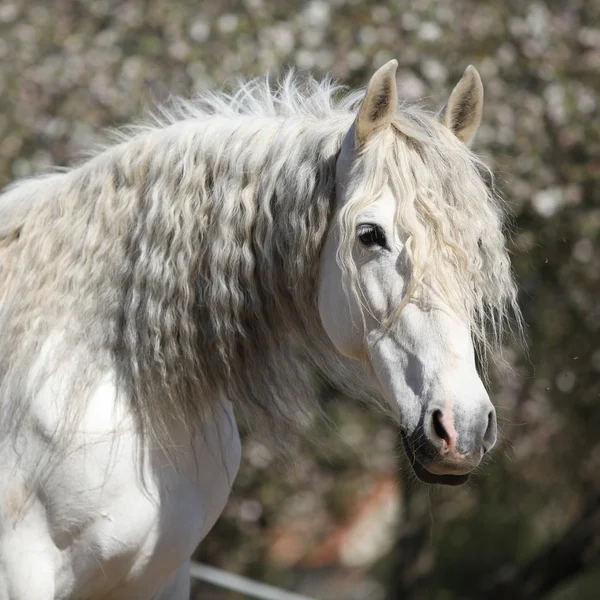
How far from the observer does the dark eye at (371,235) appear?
167 centimetres

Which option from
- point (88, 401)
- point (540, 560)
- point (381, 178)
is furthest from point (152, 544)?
point (540, 560)

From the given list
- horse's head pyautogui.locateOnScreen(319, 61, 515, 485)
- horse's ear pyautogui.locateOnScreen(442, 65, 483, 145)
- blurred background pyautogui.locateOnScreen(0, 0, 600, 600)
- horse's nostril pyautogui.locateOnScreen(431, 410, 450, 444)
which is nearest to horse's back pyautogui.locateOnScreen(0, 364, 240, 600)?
horse's head pyautogui.locateOnScreen(319, 61, 515, 485)

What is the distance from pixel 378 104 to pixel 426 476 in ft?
2.16

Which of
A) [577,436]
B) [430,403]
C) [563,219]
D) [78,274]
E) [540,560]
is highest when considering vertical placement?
[78,274]

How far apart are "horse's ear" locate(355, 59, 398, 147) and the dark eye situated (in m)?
0.17

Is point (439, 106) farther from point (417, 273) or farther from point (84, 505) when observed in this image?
point (84, 505)

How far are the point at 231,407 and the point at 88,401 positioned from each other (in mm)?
341

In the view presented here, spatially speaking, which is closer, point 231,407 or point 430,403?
point 430,403

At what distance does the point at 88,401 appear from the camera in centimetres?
184

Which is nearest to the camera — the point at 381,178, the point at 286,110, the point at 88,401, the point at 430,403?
the point at 430,403

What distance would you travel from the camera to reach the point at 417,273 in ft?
5.32

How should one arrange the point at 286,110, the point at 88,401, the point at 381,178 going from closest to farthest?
1. the point at 381,178
2. the point at 88,401
3. the point at 286,110

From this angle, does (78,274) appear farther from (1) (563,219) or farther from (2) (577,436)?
(2) (577,436)

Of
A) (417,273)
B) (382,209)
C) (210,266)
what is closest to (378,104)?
(382,209)
